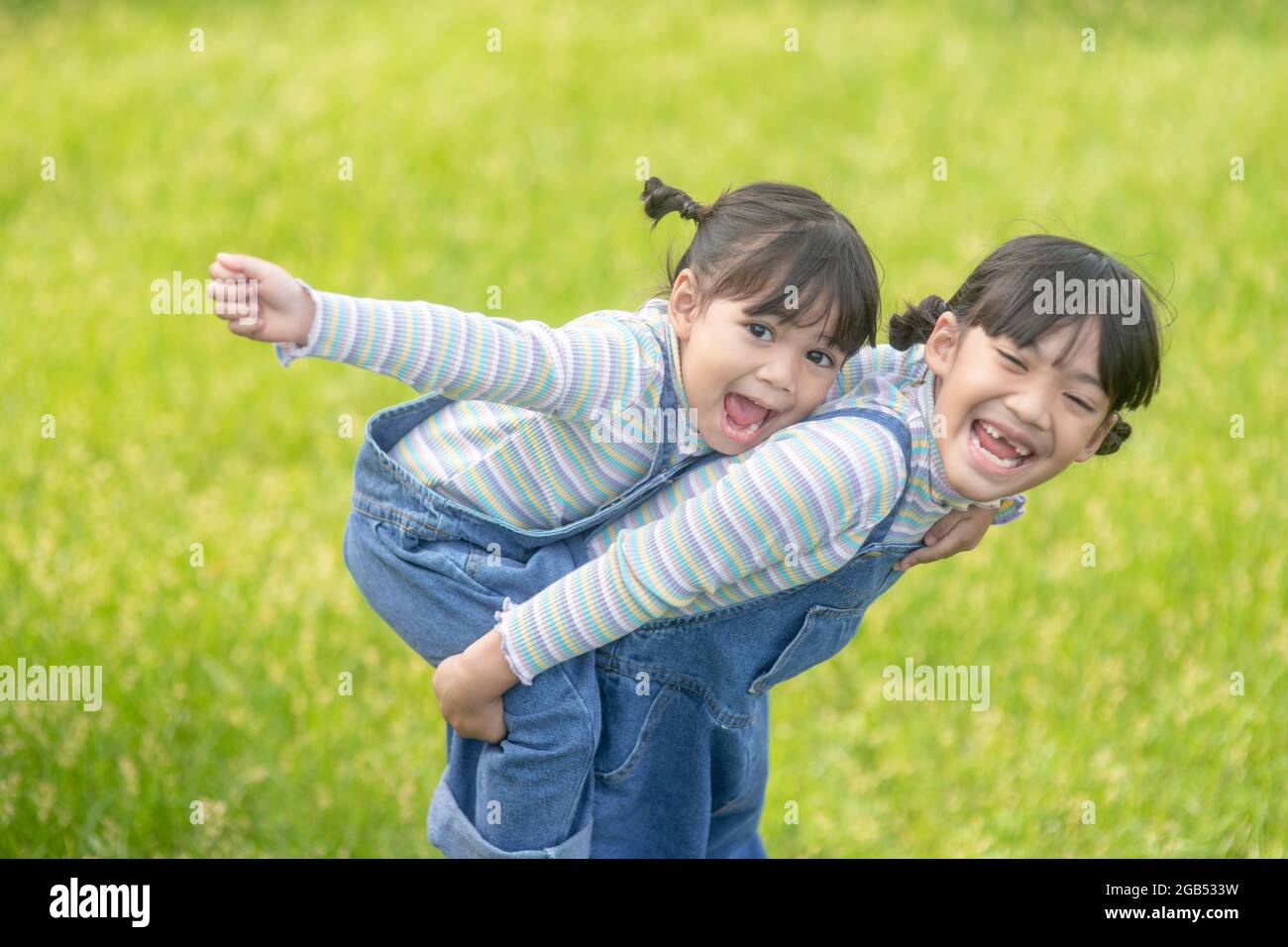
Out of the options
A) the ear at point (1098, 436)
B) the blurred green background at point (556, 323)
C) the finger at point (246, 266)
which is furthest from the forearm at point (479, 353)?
the blurred green background at point (556, 323)

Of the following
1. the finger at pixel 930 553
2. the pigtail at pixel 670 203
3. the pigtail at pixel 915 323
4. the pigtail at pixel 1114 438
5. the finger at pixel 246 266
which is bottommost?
the finger at pixel 930 553

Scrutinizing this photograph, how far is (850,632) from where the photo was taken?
9.16 feet

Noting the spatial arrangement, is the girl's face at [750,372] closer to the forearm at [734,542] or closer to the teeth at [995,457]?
the forearm at [734,542]

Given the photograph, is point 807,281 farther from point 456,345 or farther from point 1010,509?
point 1010,509

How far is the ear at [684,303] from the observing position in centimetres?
268

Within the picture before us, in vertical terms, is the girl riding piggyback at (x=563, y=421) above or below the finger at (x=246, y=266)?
below

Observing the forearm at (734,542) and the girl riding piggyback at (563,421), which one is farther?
the girl riding piggyback at (563,421)

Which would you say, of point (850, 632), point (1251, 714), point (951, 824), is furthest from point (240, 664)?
point (1251, 714)

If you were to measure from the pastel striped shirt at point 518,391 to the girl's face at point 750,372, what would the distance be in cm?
6

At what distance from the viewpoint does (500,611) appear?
264 centimetres

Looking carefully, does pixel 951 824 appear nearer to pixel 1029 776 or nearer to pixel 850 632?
pixel 1029 776

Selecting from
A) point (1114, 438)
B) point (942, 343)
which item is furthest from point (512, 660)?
point (1114, 438)

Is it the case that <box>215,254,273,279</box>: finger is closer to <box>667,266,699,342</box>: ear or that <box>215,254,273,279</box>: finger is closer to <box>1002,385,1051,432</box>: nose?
<box>667,266,699,342</box>: ear

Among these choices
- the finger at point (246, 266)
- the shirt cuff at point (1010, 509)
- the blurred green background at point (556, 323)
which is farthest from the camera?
the blurred green background at point (556, 323)
